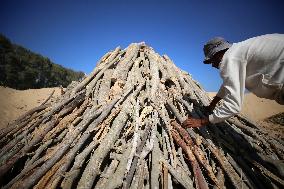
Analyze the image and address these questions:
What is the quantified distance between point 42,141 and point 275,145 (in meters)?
3.69

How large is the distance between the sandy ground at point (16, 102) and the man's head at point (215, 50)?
A: 378 inches

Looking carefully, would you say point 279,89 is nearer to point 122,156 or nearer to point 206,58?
point 206,58

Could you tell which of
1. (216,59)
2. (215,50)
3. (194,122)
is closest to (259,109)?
(194,122)

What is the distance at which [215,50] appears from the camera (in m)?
3.04

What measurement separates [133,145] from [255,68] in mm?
1814

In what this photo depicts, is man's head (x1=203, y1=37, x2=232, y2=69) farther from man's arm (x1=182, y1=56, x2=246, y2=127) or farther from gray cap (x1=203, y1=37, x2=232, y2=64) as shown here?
man's arm (x1=182, y1=56, x2=246, y2=127)

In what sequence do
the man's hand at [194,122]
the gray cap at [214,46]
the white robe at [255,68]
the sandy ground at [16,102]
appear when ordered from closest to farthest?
the white robe at [255,68] → the gray cap at [214,46] → the man's hand at [194,122] → the sandy ground at [16,102]

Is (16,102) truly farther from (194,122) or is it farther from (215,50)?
(215,50)

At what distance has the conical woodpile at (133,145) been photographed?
8.89ft

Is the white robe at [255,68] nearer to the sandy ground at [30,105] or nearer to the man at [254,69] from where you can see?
the man at [254,69]

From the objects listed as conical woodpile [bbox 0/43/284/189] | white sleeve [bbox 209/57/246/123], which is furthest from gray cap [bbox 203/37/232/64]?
conical woodpile [bbox 0/43/284/189]

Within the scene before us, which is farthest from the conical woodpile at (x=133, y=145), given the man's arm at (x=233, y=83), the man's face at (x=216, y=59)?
the man's face at (x=216, y=59)

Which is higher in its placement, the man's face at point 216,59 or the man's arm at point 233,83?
the man's face at point 216,59

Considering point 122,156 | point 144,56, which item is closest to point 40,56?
point 144,56
